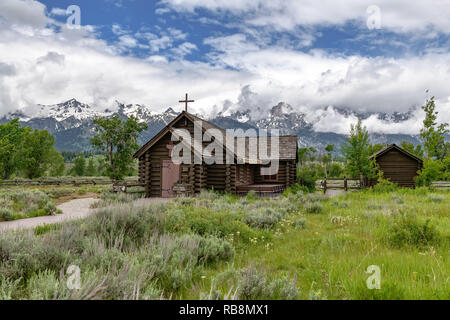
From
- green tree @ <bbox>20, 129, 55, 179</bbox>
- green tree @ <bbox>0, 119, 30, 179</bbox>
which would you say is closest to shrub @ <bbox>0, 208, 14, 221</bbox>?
green tree @ <bbox>20, 129, 55, 179</bbox>

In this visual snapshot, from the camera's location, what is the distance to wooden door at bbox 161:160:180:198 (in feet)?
65.8

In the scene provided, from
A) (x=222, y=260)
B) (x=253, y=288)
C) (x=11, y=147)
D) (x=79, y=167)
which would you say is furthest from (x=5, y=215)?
(x=79, y=167)

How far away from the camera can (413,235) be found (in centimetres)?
617

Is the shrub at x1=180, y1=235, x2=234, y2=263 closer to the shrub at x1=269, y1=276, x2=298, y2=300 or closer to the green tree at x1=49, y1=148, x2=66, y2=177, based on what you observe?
the shrub at x1=269, y1=276, x2=298, y2=300

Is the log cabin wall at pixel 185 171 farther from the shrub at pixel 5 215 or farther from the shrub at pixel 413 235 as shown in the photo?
the shrub at pixel 413 235

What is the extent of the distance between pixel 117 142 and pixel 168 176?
13.9 meters

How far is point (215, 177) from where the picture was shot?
20.4 metres

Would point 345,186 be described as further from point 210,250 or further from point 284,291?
point 284,291

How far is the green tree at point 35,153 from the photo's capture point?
45309mm

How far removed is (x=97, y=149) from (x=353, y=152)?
1060 inches

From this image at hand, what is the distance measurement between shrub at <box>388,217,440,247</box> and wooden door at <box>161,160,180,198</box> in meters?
15.7
